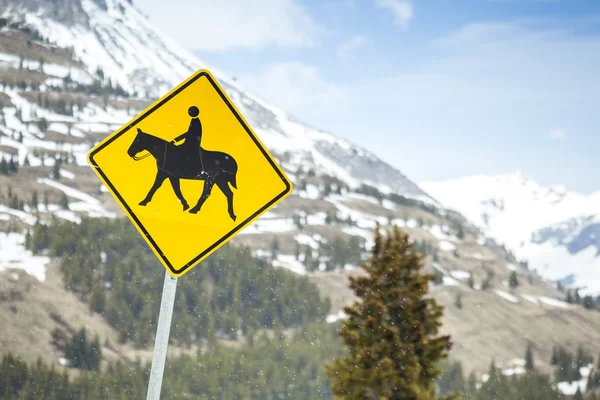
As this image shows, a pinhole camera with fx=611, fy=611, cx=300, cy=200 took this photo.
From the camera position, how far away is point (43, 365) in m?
122

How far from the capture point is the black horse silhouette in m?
4.21

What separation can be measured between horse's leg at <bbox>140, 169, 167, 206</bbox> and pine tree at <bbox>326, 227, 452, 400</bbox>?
52.0ft

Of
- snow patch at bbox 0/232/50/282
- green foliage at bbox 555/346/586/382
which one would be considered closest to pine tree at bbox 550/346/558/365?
green foliage at bbox 555/346/586/382

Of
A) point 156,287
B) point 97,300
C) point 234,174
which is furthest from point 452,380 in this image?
point 234,174

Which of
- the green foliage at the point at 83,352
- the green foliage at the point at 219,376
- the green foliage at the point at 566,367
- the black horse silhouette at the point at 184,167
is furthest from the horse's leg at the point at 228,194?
the green foliage at the point at 566,367

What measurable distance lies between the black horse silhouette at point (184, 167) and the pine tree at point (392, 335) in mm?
15710

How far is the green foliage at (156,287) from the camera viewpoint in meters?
166

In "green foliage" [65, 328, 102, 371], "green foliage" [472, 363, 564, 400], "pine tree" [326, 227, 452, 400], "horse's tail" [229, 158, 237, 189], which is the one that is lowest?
"green foliage" [65, 328, 102, 371]

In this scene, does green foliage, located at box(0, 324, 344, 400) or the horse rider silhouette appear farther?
green foliage, located at box(0, 324, 344, 400)

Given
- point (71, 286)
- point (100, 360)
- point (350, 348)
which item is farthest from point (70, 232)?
point (350, 348)

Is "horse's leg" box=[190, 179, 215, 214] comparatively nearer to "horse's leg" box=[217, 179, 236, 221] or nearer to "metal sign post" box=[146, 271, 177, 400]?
"horse's leg" box=[217, 179, 236, 221]

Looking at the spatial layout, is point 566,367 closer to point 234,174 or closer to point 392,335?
point 392,335

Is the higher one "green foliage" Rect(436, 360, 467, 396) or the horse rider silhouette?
the horse rider silhouette

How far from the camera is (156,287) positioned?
582 feet
